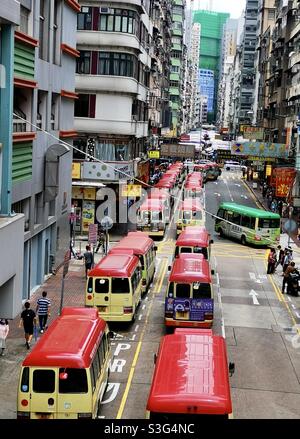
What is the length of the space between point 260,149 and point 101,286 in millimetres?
45058

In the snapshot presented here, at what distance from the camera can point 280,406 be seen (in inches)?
714

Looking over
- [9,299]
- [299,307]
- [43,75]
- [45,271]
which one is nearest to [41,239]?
[45,271]

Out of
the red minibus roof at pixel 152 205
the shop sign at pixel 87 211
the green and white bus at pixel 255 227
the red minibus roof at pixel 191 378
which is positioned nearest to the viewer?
the red minibus roof at pixel 191 378

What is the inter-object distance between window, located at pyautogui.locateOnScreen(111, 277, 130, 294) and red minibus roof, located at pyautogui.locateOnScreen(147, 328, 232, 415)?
7.94 m

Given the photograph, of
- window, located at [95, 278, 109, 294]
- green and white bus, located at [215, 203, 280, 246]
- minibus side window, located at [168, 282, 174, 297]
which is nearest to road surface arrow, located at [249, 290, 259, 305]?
minibus side window, located at [168, 282, 174, 297]

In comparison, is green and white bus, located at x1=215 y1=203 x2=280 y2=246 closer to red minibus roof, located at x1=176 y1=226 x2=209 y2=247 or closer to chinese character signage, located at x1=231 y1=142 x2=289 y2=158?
red minibus roof, located at x1=176 y1=226 x2=209 y2=247

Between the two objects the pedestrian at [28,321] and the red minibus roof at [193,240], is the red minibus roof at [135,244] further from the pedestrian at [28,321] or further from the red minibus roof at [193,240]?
the pedestrian at [28,321]

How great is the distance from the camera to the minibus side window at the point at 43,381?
14.9 m

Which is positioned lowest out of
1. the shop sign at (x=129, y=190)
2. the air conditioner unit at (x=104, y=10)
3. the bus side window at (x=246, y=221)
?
the bus side window at (x=246, y=221)

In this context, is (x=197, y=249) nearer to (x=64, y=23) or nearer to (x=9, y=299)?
(x=64, y=23)

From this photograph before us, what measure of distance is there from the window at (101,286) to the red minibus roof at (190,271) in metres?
2.28

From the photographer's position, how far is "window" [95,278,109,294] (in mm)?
24836

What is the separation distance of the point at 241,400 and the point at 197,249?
59.1 feet

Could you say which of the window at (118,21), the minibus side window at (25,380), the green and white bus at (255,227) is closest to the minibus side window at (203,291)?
the minibus side window at (25,380)
